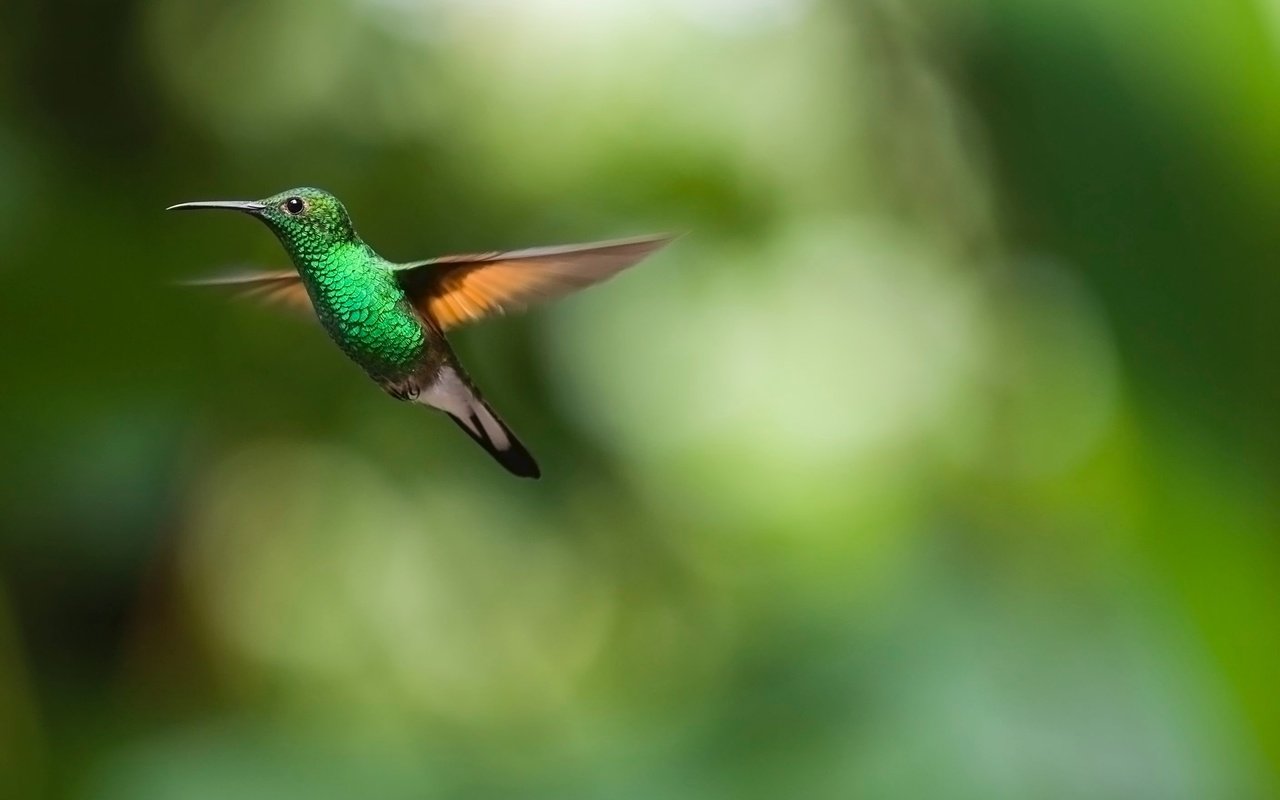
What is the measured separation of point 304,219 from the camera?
0.34m

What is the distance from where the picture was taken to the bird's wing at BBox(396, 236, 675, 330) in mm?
321

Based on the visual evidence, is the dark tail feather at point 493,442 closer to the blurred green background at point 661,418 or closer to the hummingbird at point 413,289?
the hummingbird at point 413,289

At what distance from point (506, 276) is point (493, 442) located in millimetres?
82

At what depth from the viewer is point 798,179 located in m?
1.44

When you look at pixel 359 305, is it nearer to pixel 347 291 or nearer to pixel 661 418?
→ pixel 347 291

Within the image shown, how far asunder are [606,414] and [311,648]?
0.42 meters

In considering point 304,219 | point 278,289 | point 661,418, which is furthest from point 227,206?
point 661,418

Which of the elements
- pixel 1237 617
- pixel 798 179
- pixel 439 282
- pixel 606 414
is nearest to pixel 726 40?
pixel 798 179

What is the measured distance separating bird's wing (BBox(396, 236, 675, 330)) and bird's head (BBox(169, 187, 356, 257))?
0.03m

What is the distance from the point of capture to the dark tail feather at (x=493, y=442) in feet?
1.14

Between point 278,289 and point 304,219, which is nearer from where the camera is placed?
point 304,219

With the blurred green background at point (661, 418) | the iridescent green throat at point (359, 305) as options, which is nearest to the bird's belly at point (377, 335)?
the iridescent green throat at point (359, 305)

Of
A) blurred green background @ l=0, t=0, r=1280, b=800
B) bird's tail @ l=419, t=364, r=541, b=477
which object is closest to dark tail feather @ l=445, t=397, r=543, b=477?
bird's tail @ l=419, t=364, r=541, b=477

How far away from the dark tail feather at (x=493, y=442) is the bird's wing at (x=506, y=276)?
0.03 metres
